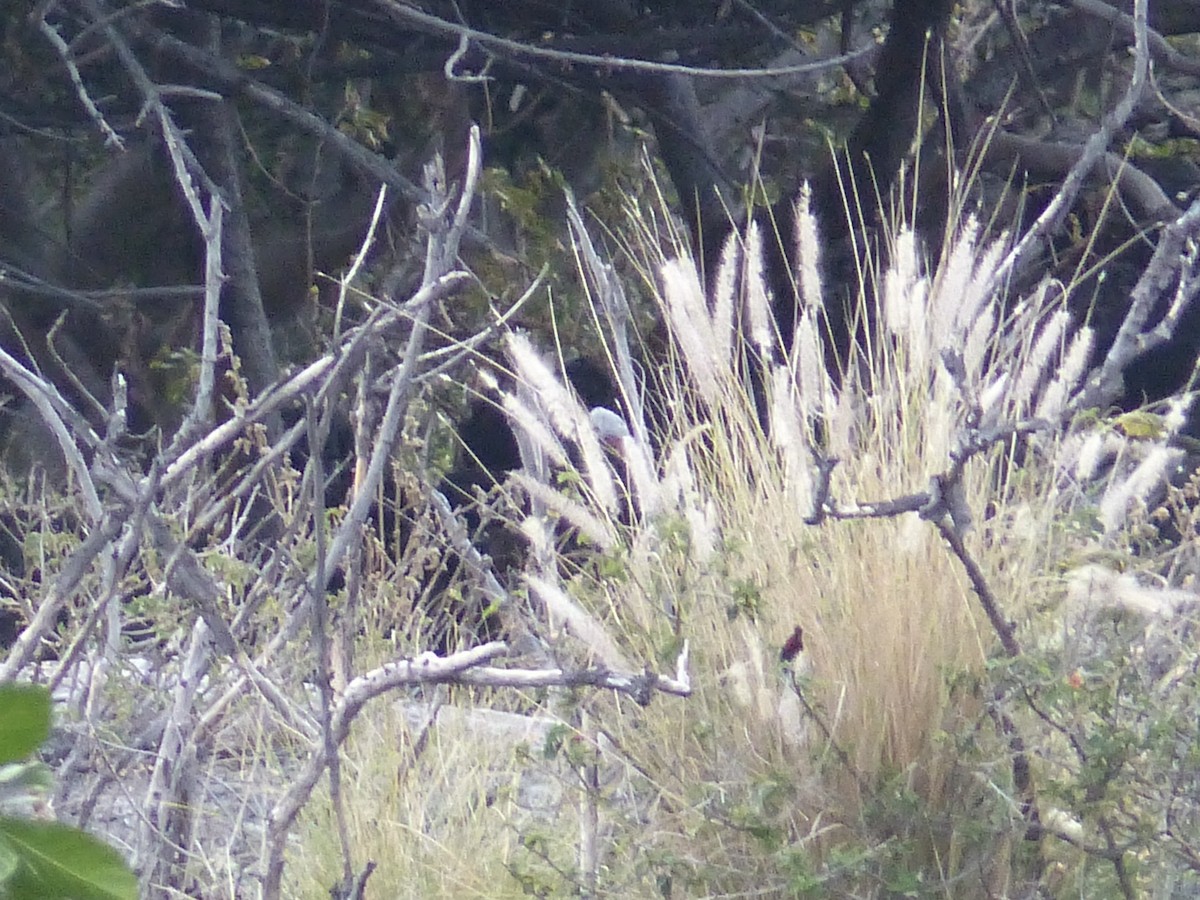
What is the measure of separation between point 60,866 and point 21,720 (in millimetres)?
106

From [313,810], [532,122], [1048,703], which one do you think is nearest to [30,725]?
[1048,703]

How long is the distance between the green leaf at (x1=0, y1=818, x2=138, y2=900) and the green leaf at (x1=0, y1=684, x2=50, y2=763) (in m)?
0.05

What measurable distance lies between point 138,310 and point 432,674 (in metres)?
4.81

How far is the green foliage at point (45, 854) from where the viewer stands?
40.3 inches

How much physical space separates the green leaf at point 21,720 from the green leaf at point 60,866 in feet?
0.18

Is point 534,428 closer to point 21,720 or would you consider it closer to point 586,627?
point 586,627

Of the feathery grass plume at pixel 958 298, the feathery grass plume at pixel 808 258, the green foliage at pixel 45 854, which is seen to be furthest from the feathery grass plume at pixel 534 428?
the green foliage at pixel 45 854

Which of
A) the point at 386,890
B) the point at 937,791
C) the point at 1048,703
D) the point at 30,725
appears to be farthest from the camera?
the point at 386,890

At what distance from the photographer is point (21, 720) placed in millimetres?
1015

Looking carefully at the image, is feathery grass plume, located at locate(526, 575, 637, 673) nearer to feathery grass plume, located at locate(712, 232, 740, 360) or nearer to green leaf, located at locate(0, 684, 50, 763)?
feathery grass plume, located at locate(712, 232, 740, 360)

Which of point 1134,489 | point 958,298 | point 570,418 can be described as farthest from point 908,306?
point 570,418

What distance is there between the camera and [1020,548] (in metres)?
2.89

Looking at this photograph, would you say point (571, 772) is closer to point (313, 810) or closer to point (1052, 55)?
point (313, 810)

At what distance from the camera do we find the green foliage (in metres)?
1.02
